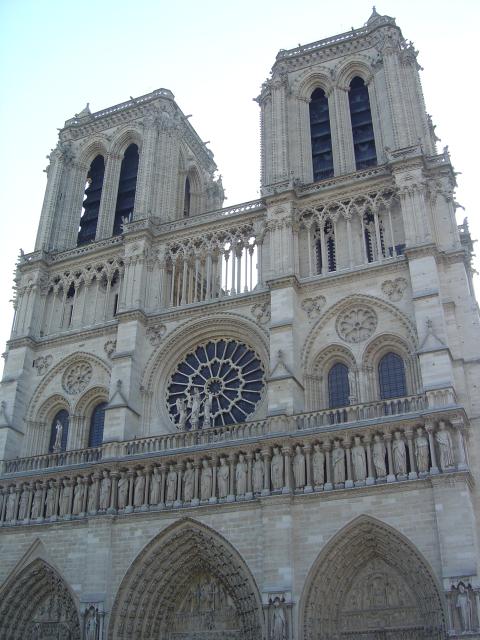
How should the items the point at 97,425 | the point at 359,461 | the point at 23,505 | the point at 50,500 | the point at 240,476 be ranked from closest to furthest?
the point at 359,461
the point at 240,476
the point at 50,500
the point at 23,505
the point at 97,425

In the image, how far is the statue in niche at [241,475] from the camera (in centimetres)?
1931

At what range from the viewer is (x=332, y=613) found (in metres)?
17.7

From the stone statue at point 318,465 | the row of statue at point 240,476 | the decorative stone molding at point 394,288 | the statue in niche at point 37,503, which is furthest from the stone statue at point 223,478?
the decorative stone molding at point 394,288

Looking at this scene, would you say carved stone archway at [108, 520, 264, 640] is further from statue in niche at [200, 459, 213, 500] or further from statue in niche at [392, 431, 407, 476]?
statue in niche at [392, 431, 407, 476]

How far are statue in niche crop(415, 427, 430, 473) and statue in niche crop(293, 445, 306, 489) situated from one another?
2.89 metres

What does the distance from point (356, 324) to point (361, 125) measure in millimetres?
8545

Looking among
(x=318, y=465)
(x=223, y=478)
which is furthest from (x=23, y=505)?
(x=318, y=465)

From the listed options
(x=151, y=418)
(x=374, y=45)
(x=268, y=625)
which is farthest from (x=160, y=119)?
(x=268, y=625)

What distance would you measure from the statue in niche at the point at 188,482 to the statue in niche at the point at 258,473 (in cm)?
189

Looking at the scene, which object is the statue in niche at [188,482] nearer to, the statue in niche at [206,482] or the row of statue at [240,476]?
the row of statue at [240,476]

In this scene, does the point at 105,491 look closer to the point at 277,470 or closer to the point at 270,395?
the point at 277,470

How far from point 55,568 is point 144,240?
1099 centimetres

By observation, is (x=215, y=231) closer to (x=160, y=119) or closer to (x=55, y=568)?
(x=160, y=119)

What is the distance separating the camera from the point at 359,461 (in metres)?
18.3
